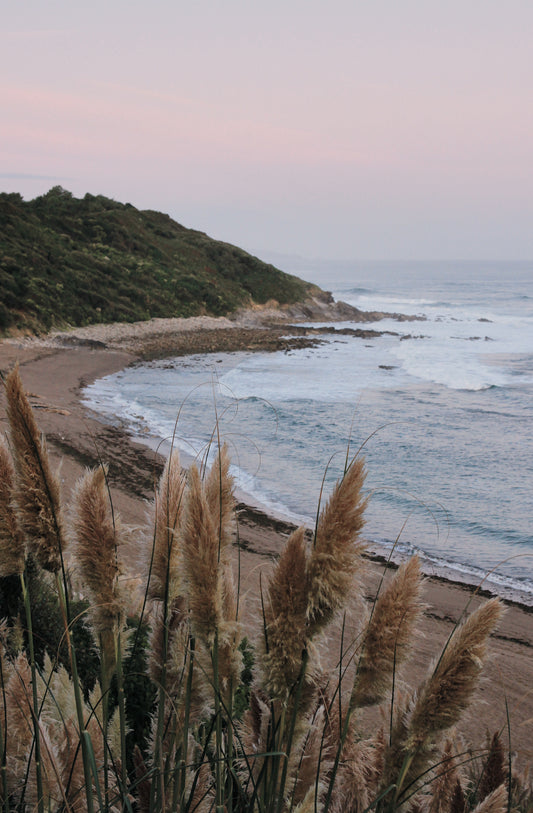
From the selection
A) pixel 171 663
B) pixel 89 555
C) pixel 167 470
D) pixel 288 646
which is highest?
pixel 167 470

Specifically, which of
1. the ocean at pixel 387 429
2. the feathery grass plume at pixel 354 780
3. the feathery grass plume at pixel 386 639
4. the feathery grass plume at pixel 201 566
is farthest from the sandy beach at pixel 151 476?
the ocean at pixel 387 429

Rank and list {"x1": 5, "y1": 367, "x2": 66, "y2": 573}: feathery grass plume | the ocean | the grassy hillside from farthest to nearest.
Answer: the grassy hillside, the ocean, {"x1": 5, "y1": 367, "x2": 66, "y2": 573}: feathery grass plume

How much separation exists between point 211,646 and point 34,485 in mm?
454

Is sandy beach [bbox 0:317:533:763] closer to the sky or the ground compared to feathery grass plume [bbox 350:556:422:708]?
closer to the ground

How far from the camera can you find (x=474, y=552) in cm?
980

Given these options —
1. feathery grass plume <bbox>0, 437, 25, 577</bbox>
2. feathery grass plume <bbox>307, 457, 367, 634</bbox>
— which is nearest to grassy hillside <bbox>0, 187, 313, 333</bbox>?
feathery grass plume <bbox>0, 437, 25, 577</bbox>

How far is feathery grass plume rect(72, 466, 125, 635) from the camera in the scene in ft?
4.10

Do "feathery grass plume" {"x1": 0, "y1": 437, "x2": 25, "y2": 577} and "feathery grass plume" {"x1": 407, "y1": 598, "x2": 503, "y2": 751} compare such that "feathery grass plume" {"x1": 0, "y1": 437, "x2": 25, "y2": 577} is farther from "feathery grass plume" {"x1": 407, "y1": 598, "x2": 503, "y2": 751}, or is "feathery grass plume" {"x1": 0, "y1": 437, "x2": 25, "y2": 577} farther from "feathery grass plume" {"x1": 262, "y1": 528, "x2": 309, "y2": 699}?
"feathery grass plume" {"x1": 407, "y1": 598, "x2": 503, "y2": 751}

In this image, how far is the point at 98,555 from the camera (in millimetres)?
1258

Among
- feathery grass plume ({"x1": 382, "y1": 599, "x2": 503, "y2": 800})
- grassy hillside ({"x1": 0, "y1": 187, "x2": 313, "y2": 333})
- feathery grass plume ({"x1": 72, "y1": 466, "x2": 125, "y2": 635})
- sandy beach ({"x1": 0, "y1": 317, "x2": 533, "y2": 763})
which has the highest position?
grassy hillside ({"x1": 0, "y1": 187, "x2": 313, "y2": 333})

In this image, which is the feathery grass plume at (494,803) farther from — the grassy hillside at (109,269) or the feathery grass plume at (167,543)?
the grassy hillside at (109,269)

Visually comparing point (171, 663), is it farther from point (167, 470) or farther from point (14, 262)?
point (14, 262)

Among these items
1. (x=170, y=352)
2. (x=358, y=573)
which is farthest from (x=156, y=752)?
(x=170, y=352)

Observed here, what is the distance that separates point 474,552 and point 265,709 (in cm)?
924
